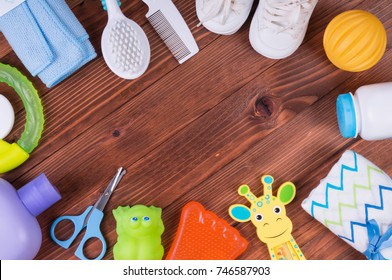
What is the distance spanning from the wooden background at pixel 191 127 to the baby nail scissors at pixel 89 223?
14 mm

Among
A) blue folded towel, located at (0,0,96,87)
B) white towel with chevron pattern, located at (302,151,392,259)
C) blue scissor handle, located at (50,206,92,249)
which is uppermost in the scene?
blue folded towel, located at (0,0,96,87)

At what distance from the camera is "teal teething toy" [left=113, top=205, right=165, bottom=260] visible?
0.83 metres

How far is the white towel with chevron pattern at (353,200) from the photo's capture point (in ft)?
2.77

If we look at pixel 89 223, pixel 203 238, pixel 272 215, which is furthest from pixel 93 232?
pixel 272 215

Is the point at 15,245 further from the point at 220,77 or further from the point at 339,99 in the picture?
the point at 339,99

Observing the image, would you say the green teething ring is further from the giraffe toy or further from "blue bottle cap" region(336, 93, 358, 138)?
"blue bottle cap" region(336, 93, 358, 138)

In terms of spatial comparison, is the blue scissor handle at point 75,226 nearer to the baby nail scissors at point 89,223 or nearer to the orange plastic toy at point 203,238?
the baby nail scissors at point 89,223

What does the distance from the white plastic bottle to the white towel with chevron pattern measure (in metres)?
0.05

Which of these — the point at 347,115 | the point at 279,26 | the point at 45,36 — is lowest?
the point at 347,115

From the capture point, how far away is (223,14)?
85 centimetres

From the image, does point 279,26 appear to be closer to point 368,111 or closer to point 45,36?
point 368,111

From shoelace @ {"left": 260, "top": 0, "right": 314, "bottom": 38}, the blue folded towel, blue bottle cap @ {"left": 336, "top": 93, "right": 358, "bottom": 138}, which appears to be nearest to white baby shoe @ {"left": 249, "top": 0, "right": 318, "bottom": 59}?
shoelace @ {"left": 260, "top": 0, "right": 314, "bottom": 38}

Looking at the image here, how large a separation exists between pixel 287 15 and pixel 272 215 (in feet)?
0.97

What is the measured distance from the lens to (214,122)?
895mm
